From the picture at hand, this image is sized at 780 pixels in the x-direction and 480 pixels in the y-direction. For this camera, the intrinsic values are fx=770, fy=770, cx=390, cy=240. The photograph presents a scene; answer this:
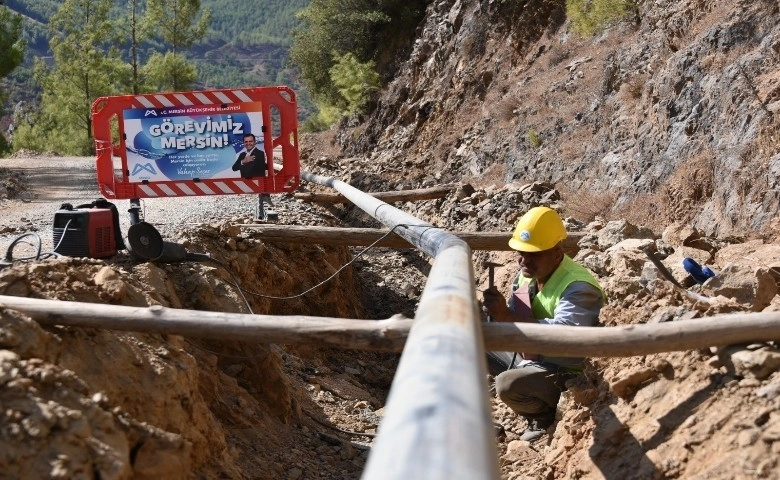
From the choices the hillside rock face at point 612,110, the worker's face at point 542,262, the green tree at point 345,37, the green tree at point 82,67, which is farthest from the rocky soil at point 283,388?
the green tree at point 82,67

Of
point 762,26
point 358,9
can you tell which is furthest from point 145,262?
point 358,9

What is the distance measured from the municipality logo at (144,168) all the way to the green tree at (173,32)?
30244 mm

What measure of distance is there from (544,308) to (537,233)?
514 millimetres

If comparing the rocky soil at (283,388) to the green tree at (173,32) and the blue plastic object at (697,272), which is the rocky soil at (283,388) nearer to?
the blue plastic object at (697,272)

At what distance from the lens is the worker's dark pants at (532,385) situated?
497cm

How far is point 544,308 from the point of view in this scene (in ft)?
17.1

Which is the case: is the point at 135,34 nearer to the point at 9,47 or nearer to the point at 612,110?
the point at 9,47

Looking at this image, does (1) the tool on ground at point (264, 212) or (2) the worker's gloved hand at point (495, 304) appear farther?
(1) the tool on ground at point (264, 212)

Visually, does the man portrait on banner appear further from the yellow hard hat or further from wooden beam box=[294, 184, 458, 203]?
the yellow hard hat

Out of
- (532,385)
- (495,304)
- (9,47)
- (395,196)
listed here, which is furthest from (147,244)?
(9,47)

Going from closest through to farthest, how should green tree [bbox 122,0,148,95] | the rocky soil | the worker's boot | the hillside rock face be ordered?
the rocky soil → the worker's boot → the hillside rock face → green tree [bbox 122,0,148,95]

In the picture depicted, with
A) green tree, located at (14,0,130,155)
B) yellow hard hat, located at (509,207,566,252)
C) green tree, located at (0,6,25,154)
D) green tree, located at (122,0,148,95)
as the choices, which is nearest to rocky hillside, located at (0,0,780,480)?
yellow hard hat, located at (509,207,566,252)

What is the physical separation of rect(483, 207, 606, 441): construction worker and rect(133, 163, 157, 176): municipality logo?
4863 millimetres

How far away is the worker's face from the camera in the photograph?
519cm
